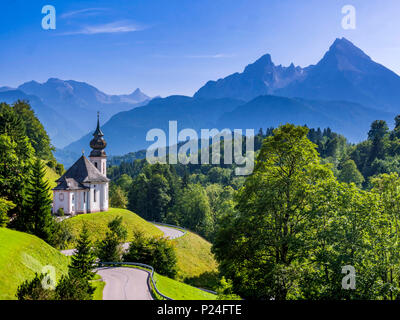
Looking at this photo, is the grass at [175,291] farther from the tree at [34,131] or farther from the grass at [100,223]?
the tree at [34,131]

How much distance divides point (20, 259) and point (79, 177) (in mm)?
37876

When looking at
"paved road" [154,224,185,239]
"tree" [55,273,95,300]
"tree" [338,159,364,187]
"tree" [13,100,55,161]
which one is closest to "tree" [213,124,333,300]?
"tree" [55,273,95,300]

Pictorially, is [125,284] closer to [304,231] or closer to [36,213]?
[36,213]

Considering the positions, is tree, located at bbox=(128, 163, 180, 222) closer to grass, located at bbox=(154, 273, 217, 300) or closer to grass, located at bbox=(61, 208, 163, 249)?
grass, located at bbox=(61, 208, 163, 249)

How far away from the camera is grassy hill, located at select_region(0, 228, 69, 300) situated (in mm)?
19209

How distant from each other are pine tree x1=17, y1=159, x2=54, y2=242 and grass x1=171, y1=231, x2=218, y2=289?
656 inches

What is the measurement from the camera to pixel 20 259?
74.0 feet

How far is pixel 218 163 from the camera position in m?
168

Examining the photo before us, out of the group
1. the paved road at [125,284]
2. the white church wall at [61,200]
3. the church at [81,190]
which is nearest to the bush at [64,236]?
the white church wall at [61,200]

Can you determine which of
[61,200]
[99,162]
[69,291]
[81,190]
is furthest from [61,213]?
[69,291]

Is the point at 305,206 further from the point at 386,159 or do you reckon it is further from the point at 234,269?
the point at 386,159

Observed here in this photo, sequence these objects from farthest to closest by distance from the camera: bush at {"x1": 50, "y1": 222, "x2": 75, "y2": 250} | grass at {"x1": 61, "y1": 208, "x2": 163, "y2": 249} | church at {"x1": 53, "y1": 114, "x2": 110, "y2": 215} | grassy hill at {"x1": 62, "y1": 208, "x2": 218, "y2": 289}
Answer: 1. church at {"x1": 53, "y1": 114, "x2": 110, "y2": 215}
2. grass at {"x1": 61, "y1": 208, "x2": 163, "y2": 249}
3. grassy hill at {"x1": 62, "y1": 208, "x2": 218, "y2": 289}
4. bush at {"x1": 50, "y1": 222, "x2": 75, "y2": 250}
